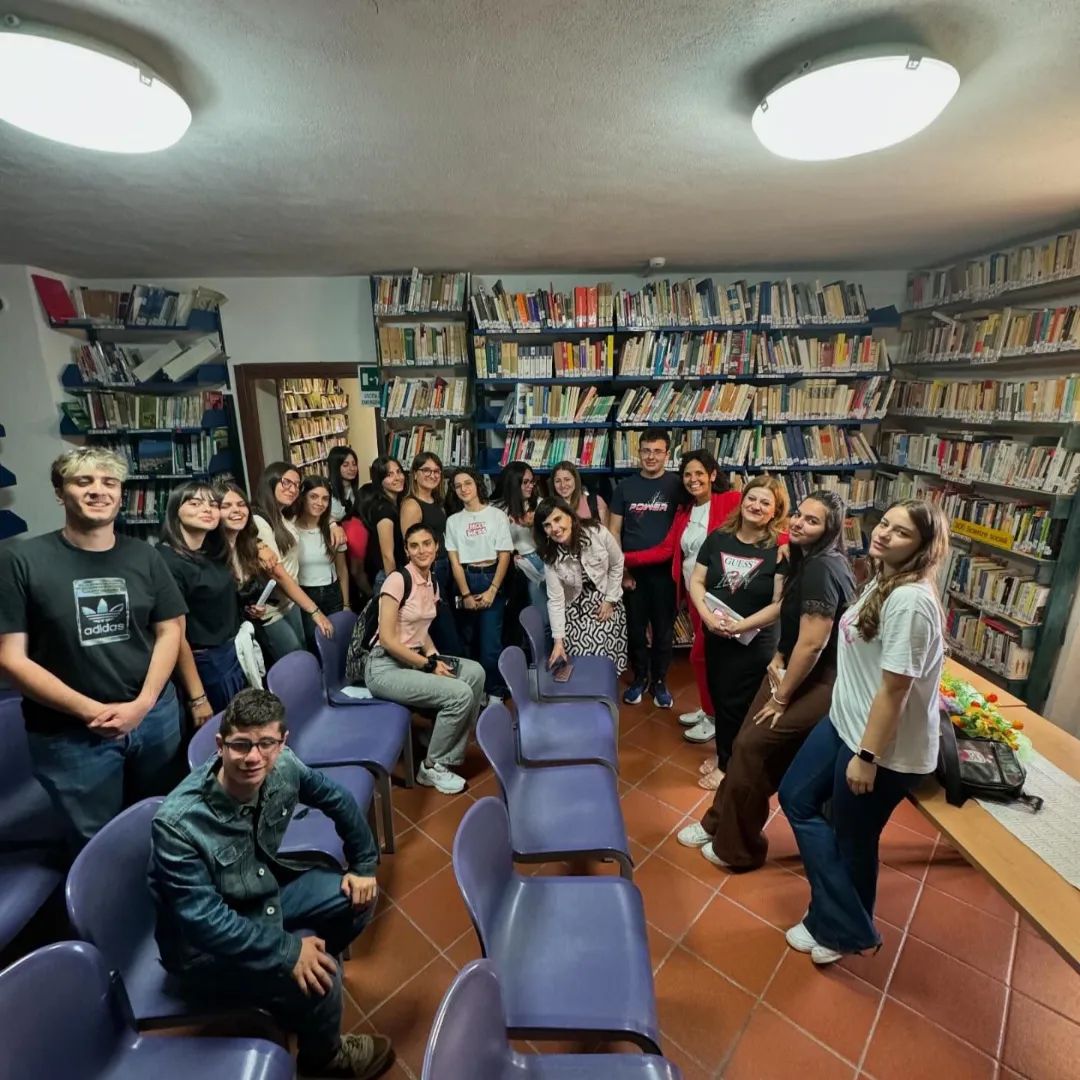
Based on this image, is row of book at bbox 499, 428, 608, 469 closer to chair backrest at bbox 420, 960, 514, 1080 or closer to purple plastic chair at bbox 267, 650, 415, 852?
purple plastic chair at bbox 267, 650, 415, 852

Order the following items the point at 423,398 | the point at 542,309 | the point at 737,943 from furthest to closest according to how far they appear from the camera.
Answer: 1. the point at 423,398
2. the point at 542,309
3. the point at 737,943

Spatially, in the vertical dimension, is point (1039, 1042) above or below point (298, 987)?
below

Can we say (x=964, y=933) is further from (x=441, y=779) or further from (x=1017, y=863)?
(x=441, y=779)

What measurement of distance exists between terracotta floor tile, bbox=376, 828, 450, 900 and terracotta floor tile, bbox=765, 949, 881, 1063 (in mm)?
1303

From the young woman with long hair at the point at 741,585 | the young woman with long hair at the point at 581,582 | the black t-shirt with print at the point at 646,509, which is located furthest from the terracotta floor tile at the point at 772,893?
the black t-shirt with print at the point at 646,509

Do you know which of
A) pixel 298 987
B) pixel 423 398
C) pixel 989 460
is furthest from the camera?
pixel 423 398

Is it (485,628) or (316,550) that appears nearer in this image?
(316,550)

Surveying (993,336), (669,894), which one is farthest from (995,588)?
(669,894)

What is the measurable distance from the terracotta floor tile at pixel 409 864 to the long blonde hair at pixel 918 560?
75.1 inches

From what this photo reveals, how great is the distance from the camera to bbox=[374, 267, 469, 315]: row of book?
3857mm

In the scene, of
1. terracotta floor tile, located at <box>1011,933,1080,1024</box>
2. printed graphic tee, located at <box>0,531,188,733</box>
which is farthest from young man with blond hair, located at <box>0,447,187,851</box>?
terracotta floor tile, located at <box>1011,933,1080,1024</box>

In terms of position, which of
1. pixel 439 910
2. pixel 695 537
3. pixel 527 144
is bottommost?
pixel 439 910

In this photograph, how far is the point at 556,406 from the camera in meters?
3.98

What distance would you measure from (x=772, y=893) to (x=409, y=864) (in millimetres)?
1472
